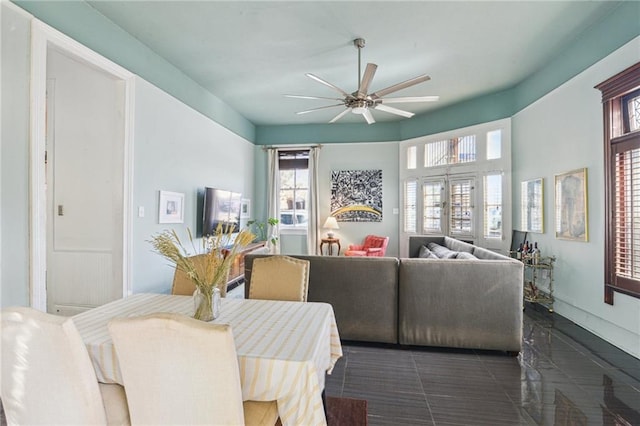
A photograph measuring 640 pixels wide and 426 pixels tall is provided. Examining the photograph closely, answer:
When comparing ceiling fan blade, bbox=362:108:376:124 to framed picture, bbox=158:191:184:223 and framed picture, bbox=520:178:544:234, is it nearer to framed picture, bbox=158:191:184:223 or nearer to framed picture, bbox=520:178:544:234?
framed picture, bbox=520:178:544:234

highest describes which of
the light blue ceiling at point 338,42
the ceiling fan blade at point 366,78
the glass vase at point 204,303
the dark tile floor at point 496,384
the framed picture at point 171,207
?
the light blue ceiling at point 338,42

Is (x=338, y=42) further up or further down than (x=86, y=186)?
further up

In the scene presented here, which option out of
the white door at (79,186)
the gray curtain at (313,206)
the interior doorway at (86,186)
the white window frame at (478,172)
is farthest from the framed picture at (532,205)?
the white door at (79,186)

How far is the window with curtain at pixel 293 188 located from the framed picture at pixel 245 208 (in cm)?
76

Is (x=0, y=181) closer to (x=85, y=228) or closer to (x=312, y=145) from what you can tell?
(x=85, y=228)

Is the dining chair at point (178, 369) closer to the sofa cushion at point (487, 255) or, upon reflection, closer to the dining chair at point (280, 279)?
the dining chair at point (280, 279)

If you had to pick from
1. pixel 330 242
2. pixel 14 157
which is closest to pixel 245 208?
pixel 330 242

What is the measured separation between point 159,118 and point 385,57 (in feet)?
9.63

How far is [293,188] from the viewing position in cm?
738

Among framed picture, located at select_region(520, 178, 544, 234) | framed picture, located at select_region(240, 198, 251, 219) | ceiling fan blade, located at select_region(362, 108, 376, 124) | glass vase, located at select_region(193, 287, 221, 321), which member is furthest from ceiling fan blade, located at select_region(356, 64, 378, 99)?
framed picture, located at select_region(240, 198, 251, 219)

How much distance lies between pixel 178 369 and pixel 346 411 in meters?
1.33

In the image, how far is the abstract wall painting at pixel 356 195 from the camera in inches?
278

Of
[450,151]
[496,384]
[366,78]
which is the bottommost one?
[496,384]

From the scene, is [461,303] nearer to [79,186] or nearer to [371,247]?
[371,247]
